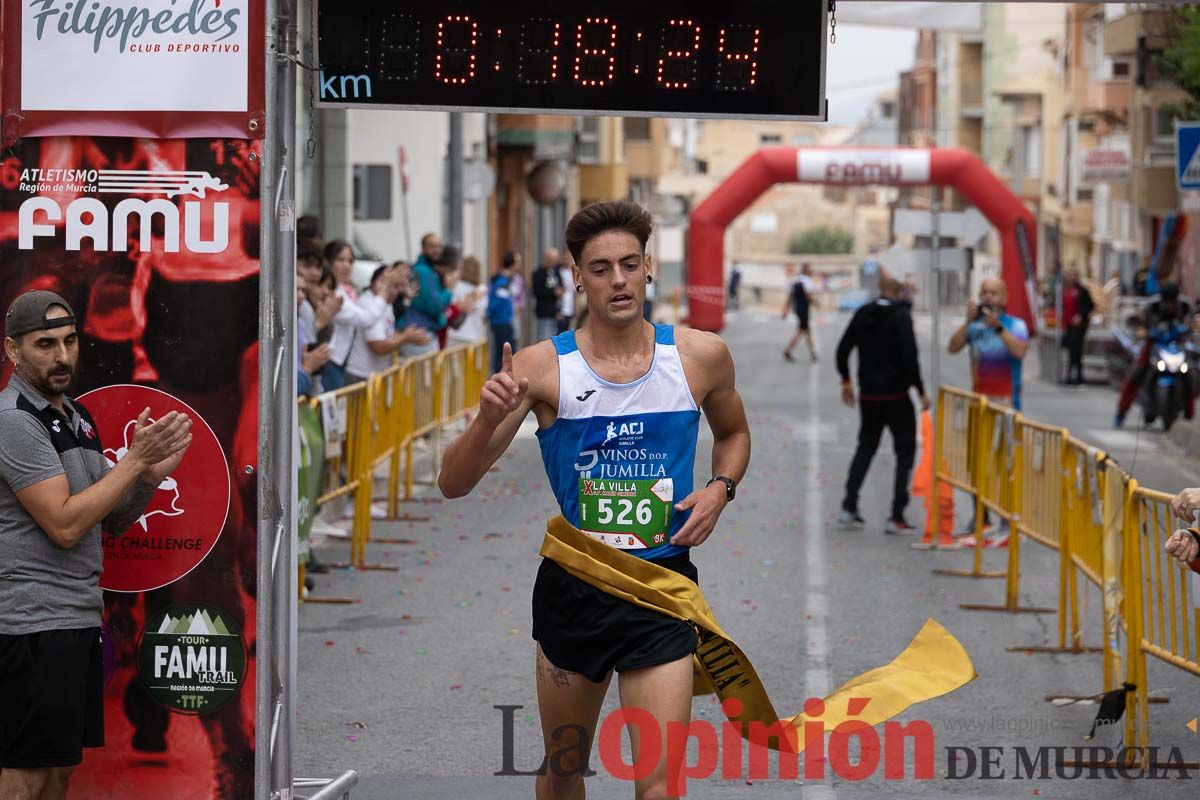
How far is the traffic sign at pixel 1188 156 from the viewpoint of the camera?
15.8 metres

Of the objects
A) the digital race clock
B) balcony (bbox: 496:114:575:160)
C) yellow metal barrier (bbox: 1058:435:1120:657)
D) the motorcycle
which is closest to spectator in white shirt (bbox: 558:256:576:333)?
balcony (bbox: 496:114:575:160)

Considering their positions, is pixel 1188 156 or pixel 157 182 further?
pixel 1188 156

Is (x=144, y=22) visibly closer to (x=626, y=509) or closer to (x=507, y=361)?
(x=507, y=361)

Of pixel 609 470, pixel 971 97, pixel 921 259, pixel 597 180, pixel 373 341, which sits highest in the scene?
pixel 971 97

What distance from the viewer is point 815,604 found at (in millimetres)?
11594

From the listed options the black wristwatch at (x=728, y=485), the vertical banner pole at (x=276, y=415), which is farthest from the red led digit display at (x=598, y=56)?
the black wristwatch at (x=728, y=485)

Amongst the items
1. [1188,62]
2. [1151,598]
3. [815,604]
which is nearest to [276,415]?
[1151,598]

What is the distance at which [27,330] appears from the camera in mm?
5695

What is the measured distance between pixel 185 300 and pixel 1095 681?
5.32 m

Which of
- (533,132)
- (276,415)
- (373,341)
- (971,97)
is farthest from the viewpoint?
(971,97)

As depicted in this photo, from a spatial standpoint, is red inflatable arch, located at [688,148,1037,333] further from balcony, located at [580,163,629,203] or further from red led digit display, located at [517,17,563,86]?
red led digit display, located at [517,17,563,86]

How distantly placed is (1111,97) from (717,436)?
156 ft

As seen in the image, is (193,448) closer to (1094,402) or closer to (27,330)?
(27,330)

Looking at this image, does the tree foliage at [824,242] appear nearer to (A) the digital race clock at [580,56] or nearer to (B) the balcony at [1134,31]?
(B) the balcony at [1134,31]
